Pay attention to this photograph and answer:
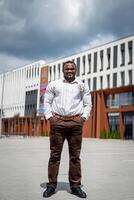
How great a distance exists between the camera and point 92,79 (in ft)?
208

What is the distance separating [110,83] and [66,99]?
178 ft

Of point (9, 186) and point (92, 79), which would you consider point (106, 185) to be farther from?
point (92, 79)

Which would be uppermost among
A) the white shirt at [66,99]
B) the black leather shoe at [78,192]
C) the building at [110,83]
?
the building at [110,83]

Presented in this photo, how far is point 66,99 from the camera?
505 centimetres

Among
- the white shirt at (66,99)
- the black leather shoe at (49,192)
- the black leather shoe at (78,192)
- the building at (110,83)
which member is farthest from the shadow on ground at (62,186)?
the building at (110,83)

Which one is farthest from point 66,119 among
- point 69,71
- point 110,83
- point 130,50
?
point 110,83

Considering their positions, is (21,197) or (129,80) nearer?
(21,197)

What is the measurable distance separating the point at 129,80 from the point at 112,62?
4919mm

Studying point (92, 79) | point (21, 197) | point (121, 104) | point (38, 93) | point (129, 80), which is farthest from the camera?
point (38, 93)

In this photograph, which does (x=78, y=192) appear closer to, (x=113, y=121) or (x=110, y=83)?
(x=113, y=121)

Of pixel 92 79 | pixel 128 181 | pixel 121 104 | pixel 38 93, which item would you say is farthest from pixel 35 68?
pixel 128 181

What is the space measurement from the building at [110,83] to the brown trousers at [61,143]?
42701mm

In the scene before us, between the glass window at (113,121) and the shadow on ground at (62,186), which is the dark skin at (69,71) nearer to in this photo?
the shadow on ground at (62,186)

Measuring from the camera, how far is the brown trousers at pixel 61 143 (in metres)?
4.97
